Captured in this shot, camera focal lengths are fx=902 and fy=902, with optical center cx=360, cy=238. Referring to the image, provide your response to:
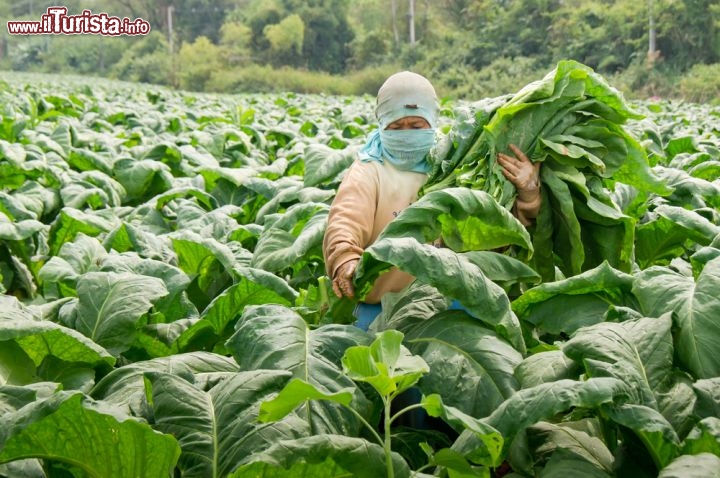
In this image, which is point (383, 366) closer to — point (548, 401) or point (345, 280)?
point (548, 401)

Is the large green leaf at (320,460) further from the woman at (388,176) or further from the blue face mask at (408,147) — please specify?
the blue face mask at (408,147)

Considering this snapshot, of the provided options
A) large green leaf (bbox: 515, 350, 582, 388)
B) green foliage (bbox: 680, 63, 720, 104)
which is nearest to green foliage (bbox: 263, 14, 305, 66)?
green foliage (bbox: 680, 63, 720, 104)

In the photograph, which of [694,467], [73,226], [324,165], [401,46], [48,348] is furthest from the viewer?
[401,46]

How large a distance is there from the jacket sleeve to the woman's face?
0.14m

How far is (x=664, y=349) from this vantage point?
1767mm

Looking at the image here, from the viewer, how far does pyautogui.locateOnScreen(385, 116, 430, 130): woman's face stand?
2.61m

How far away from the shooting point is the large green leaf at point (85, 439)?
1.53m

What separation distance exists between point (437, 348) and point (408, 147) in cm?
85

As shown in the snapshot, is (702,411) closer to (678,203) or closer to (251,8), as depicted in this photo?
(678,203)

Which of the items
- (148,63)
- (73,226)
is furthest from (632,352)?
(148,63)

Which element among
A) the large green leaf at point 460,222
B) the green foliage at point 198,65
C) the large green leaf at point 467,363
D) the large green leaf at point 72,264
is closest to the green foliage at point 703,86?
the green foliage at point 198,65

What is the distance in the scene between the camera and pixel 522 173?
7.71 feet

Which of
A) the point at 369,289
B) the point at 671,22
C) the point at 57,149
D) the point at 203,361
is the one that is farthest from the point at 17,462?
the point at 671,22

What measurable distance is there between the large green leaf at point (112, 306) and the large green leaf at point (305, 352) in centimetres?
56
